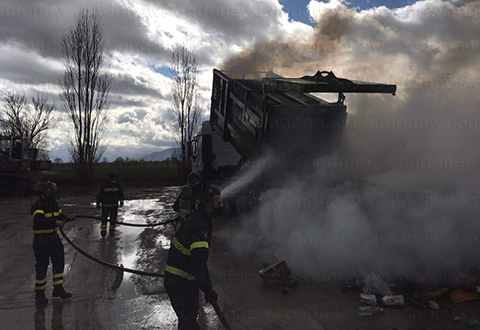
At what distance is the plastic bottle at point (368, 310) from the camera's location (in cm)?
446

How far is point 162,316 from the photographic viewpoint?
14.9 feet

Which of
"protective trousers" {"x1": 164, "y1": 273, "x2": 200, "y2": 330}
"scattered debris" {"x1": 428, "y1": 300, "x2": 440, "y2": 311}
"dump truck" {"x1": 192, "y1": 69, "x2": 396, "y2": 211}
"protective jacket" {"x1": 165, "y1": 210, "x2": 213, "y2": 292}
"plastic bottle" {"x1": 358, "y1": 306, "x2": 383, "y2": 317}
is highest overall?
"dump truck" {"x1": 192, "y1": 69, "x2": 396, "y2": 211}

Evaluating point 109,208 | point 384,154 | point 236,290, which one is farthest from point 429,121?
point 109,208

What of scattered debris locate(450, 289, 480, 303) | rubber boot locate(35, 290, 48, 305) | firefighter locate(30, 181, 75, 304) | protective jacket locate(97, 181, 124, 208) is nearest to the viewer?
scattered debris locate(450, 289, 480, 303)

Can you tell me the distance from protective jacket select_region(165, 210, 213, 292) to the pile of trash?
2554 mm

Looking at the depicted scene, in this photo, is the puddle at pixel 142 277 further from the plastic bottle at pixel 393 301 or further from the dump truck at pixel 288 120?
the plastic bottle at pixel 393 301

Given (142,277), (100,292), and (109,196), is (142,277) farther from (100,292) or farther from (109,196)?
(109,196)

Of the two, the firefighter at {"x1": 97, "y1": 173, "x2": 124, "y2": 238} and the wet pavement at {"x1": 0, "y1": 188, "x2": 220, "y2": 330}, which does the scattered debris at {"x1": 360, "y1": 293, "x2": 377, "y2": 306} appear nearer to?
the wet pavement at {"x1": 0, "y1": 188, "x2": 220, "y2": 330}

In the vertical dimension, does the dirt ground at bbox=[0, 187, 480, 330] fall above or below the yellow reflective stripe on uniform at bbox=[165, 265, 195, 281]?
below

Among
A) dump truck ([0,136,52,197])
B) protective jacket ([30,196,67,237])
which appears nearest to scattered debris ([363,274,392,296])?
protective jacket ([30,196,67,237])

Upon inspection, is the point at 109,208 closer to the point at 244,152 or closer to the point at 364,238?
the point at 244,152

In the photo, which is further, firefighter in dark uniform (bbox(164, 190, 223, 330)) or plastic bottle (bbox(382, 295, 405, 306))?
plastic bottle (bbox(382, 295, 405, 306))

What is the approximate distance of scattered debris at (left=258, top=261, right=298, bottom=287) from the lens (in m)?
5.44

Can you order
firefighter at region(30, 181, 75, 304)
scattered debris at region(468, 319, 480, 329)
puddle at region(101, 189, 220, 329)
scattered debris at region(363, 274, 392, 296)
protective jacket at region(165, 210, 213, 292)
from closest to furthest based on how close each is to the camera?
protective jacket at region(165, 210, 213, 292)
scattered debris at region(468, 319, 480, 329)
puddle at region(101, 189, 220, 329)
scattered debris at region(363, 274, 392, 296)
firefighter at region(30, 181, 75, 304)
